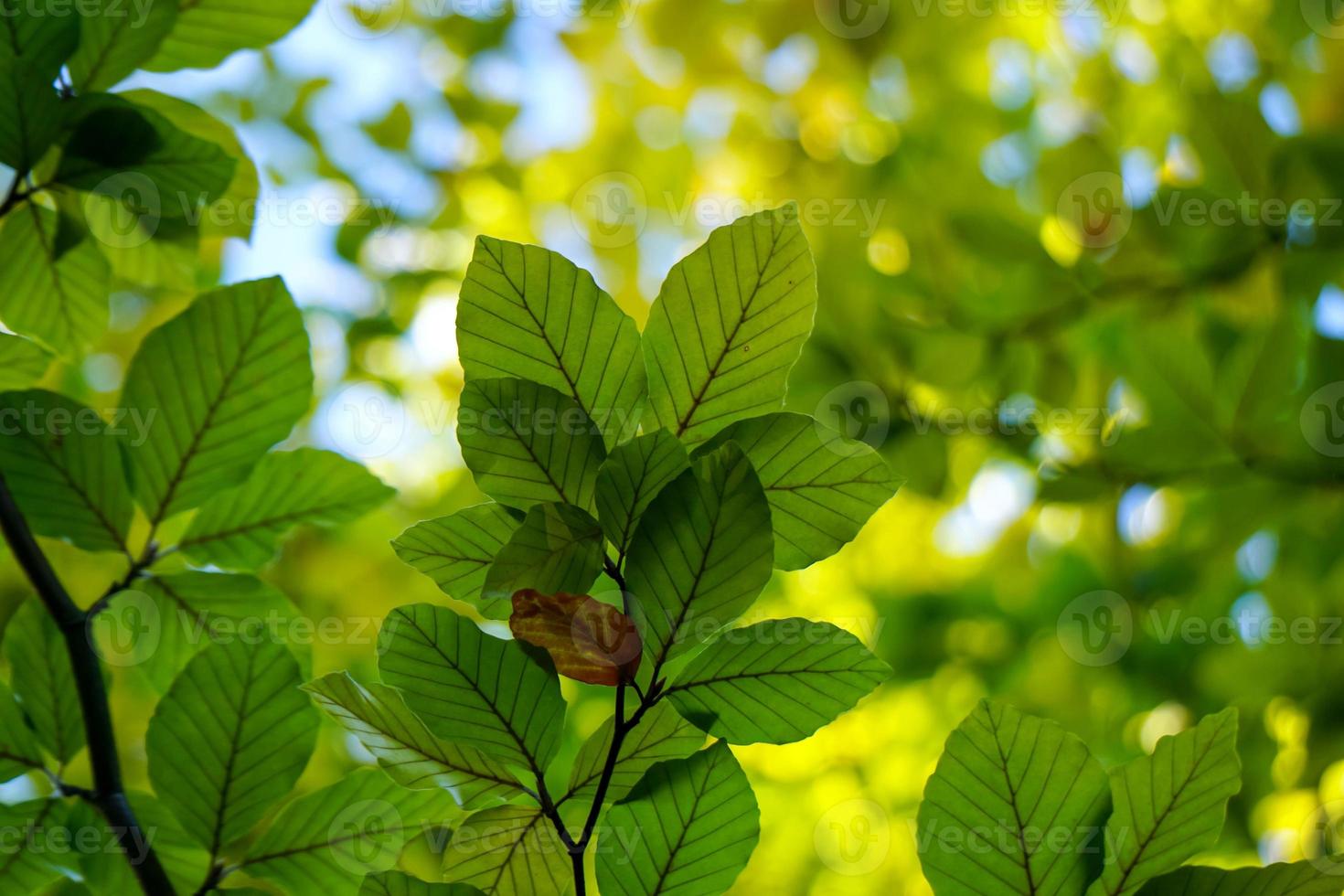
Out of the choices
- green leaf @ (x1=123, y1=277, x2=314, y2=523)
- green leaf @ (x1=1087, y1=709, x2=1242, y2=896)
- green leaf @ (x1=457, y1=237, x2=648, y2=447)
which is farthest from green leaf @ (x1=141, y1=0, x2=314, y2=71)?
green leaf @ (x1=1087, y1=709, x2=1242, y2=896)

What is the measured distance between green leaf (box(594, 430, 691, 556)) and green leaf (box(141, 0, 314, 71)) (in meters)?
0.35

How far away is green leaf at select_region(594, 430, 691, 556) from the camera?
0.30 metres

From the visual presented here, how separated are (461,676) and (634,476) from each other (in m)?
0.09

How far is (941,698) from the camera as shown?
150 centimetres

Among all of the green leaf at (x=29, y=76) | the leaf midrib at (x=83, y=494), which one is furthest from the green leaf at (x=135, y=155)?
the leaf midrib at (x=83, y=494)

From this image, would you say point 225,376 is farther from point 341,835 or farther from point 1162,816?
point 1162,816

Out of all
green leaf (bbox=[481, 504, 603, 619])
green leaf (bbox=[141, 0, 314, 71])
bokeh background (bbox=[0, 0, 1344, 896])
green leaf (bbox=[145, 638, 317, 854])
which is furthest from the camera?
bokeh background (bbox=[0, 0, 1344, 896])

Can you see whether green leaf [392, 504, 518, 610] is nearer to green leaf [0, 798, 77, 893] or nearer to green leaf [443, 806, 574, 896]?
green leaf [443, 806, 574, 896]

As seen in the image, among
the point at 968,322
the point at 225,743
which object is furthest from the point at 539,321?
the point at 968,322

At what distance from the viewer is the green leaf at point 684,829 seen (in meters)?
0.32

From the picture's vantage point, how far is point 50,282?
1.62 ft

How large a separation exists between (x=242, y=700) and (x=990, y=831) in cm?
29

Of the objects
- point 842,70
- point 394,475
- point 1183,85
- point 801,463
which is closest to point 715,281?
point 801,463

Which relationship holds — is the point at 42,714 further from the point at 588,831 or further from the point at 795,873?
the point at 795,873
